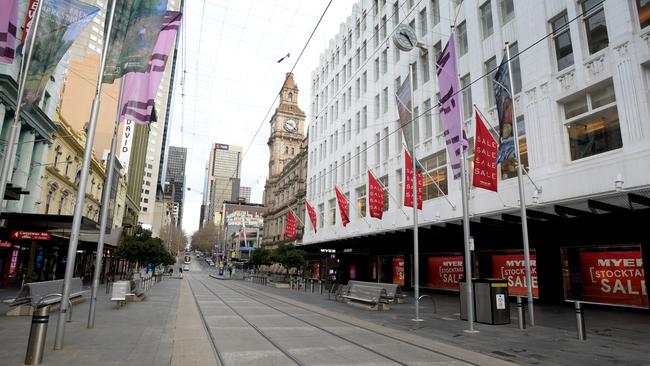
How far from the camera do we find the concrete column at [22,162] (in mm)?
24109

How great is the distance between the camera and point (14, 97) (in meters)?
20.8

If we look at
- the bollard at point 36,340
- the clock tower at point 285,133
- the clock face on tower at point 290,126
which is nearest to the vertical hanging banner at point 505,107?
the bollard at point 36,340

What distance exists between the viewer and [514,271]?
22.4 m

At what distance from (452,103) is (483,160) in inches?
133

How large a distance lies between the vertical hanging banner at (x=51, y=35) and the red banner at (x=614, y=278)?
68.7 feet

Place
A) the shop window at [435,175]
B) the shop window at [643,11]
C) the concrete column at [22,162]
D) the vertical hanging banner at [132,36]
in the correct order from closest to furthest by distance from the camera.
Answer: the vertical hanging banner at [132,36] < the shop window at [643,11] < the concrete column at [22,162] < the shop window at [435,175]

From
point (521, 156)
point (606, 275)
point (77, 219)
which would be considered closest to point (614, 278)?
point (606, 275)

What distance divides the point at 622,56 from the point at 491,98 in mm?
7203

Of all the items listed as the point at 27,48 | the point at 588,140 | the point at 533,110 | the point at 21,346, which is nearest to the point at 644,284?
the point at 588,140

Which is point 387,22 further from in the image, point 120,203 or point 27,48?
point 120,203

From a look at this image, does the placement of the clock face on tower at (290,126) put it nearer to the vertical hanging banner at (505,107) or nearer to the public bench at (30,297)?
the vertical hanging banner at (505,107)

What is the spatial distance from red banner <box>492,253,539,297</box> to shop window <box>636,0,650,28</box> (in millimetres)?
11331

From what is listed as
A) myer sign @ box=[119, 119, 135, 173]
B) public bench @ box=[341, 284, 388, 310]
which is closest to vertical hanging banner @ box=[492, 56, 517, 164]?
public bench @ box=[341, 284, 388, 310]

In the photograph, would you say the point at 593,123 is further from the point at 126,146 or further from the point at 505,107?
the point at 126,146
